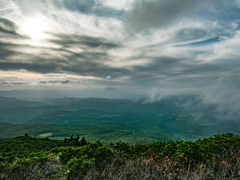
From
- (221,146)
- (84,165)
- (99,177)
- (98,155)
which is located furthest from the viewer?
(221,146)

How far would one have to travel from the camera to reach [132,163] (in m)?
7.21

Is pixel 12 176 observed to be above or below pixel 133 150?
above

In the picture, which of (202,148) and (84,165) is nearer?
(84,165)

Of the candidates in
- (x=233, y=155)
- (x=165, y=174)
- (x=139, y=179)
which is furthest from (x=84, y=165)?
(x=233, y=155)

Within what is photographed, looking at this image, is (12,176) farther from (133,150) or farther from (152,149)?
(152,149)

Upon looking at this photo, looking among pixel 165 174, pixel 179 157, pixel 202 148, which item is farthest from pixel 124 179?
pixel 202 148

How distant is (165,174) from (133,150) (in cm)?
412

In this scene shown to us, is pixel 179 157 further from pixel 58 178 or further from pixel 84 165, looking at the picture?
pixel 58 178

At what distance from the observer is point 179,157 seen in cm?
813

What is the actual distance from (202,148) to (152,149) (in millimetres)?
3210

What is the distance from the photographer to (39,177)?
5.46 m

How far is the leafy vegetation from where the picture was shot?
5902 millimetres

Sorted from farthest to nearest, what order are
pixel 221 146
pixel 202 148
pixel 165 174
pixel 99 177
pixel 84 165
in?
1. pixel 221 146
2. pixel 202 148
3. pixel 84 165
4. pixel 165 174
5. pixel 99 177

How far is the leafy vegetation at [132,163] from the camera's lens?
5.90 metres
